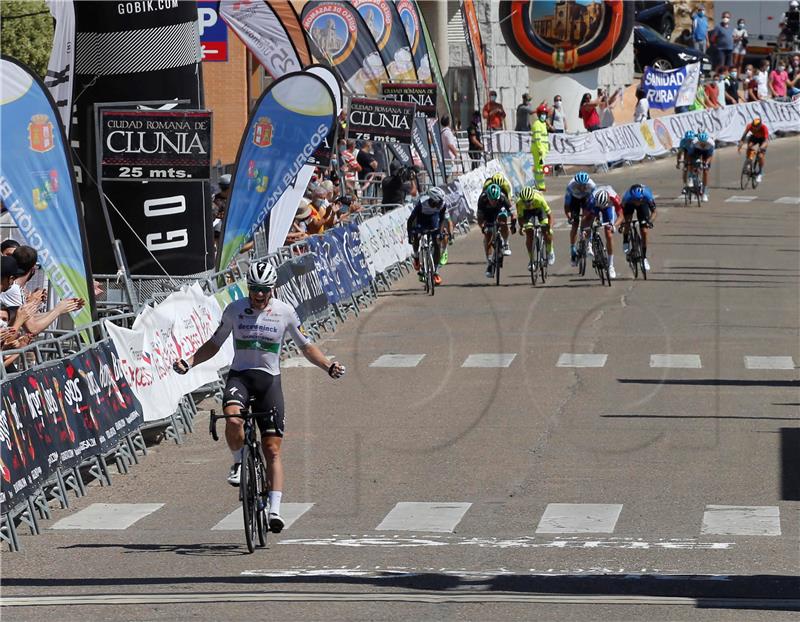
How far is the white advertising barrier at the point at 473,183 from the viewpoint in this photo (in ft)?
121

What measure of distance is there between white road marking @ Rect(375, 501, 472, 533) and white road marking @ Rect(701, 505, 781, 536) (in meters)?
1.86

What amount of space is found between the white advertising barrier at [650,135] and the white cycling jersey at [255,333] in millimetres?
35068

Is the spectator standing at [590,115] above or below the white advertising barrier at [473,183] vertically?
above

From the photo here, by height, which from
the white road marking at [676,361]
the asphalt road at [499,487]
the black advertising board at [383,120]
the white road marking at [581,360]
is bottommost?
the white road marking at [676,361]

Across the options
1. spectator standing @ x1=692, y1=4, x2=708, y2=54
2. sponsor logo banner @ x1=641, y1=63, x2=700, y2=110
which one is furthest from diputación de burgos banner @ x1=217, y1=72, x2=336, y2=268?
spectator standing @ x1=692, y1=4, x2=708, y2=54

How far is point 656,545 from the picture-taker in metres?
11.2

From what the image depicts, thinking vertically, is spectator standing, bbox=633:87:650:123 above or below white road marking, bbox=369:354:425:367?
above

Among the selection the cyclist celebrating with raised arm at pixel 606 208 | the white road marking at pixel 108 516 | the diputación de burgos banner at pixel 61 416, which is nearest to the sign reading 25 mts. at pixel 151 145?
the diputación de burgos banner at pixel 61 416

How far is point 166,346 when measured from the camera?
16.2m

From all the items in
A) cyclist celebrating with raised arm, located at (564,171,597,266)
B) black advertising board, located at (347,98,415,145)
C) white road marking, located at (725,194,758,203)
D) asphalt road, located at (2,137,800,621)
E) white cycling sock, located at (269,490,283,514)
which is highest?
black advertising board, located at (347,98,415,145)

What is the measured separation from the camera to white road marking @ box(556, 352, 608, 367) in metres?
20.0

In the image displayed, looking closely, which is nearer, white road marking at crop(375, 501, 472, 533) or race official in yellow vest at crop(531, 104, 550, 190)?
white road marking at crop(375, 501, 472, 533)

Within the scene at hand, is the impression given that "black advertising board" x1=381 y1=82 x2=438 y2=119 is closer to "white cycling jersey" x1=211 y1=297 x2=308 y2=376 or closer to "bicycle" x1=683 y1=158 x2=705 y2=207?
"bicycle" x1=683 y1=158 x2=705 y2=207

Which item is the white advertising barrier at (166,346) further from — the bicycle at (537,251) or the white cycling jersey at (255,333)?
the bicycle at (537,251)
